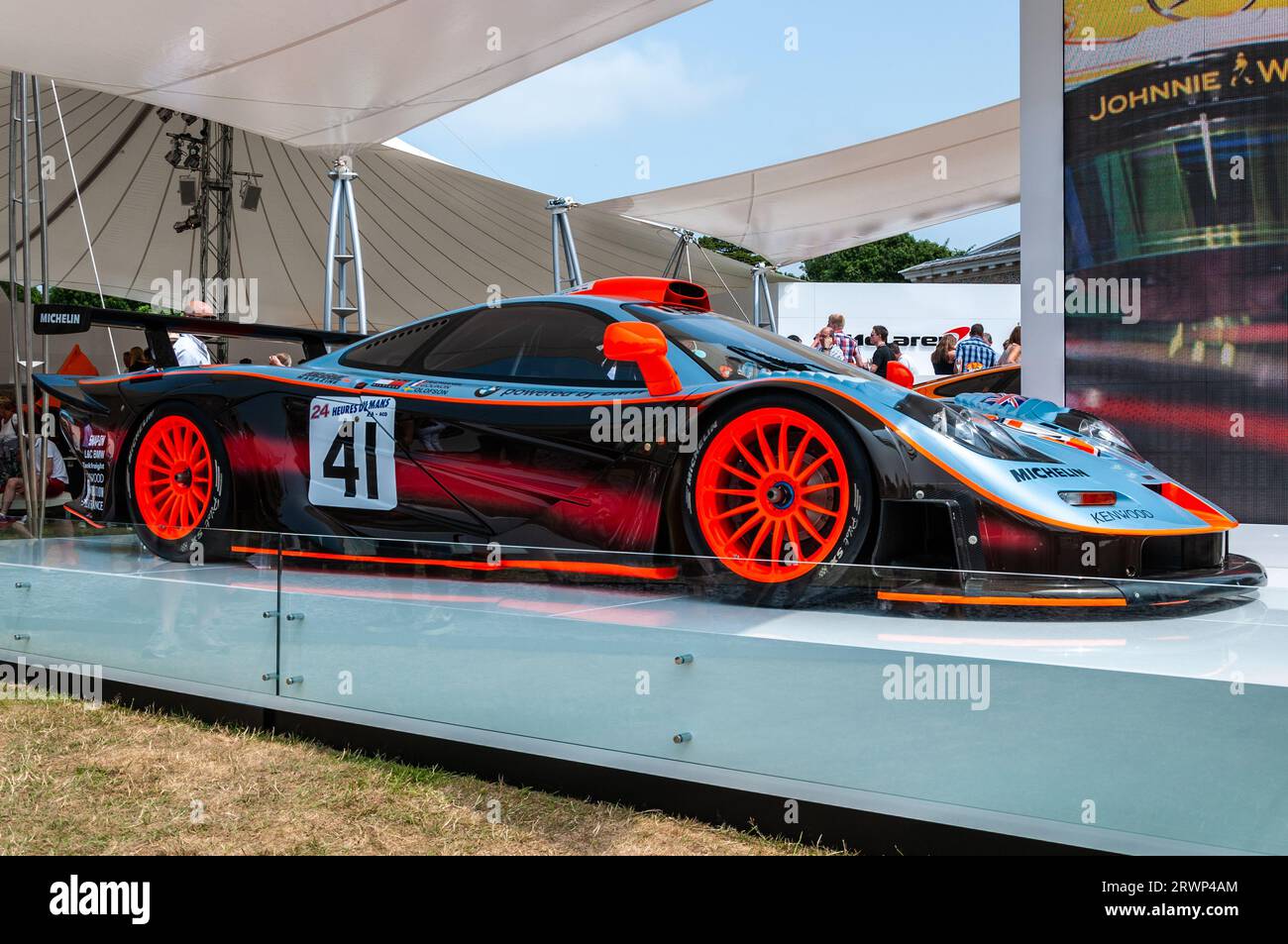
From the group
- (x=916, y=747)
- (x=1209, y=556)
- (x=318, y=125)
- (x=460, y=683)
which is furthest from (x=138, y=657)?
(x=318, y=125)

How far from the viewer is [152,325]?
4.79 m

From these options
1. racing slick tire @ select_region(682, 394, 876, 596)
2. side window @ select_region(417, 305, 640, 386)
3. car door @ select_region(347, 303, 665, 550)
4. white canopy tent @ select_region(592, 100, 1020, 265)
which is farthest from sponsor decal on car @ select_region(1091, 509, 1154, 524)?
white canopy tent @ select_region(592, 100, 1020, 265)

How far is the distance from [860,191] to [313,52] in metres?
8.43

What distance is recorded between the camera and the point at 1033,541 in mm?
3035

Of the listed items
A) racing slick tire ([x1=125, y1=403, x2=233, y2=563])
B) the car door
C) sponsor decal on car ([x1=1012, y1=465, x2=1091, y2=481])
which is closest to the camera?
sponsor decal on car ([x1=1012, y1=465, x2=1091, y2=481])

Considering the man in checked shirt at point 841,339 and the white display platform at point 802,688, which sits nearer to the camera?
the white display platform at point 802,688

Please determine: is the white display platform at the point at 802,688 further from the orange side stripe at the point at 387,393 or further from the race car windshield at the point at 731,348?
the race car windshield at the point at 731,348

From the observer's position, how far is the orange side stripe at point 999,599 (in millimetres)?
2215

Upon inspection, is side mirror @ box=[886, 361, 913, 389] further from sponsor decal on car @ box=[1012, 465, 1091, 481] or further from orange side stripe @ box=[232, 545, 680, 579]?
orange side stripe @ box=[232, 545, 680, 579]

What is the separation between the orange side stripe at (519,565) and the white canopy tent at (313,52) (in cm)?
422

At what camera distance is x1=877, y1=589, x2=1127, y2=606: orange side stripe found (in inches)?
87.2

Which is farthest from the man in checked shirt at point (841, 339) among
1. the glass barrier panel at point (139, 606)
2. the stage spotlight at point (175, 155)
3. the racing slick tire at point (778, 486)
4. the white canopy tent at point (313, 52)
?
the stage spotlight at point (175, 155)
